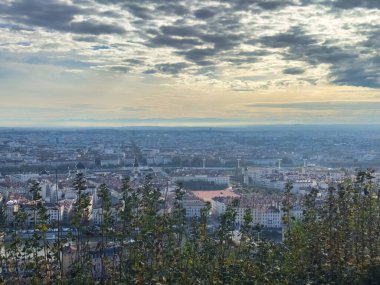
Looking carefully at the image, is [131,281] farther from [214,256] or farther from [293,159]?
[293,159]

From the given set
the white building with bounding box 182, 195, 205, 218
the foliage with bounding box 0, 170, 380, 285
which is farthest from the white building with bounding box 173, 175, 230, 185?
the foliage with bounding box 0, 170, 380, 285

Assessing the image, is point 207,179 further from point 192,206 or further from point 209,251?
point 209,251

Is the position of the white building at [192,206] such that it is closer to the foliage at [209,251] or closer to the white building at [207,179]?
the white building at [207,179]

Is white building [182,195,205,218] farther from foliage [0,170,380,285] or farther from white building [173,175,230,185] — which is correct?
foliage [0,170,380,285]

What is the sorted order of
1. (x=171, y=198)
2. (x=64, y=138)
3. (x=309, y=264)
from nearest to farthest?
(x=309, y=264), (x=171, y=198), (x=64, y=138)

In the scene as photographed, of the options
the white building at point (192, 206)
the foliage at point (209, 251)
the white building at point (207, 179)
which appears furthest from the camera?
the white building at point (207, 179)

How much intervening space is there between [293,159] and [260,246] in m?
58.9

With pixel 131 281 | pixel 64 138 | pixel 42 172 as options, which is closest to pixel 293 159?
pixel 42 172

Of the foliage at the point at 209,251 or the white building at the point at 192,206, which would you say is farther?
the white building at the point at 192,206

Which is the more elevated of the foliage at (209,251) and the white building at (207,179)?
the foliage at (209,251)

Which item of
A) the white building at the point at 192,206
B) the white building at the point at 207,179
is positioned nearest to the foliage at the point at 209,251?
the white building at the point at 192,206

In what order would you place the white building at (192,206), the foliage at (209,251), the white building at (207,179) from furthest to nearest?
the white building at (207,179), the white building at (192,206), the foliage at (209,251)

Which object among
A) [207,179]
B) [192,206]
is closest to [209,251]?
[192,206]

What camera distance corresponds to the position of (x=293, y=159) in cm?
6675
